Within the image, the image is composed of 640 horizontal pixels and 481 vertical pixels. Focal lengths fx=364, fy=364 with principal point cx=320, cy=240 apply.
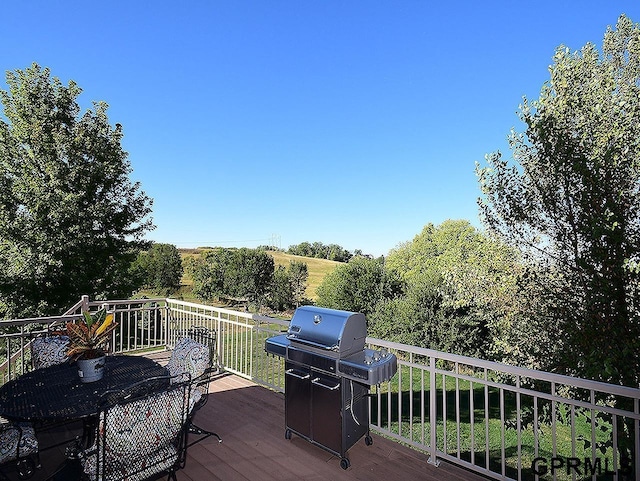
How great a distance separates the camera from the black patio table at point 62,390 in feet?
6.93

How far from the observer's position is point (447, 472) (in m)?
2.65

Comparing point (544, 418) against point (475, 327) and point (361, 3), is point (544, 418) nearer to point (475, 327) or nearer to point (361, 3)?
point (475, 327)

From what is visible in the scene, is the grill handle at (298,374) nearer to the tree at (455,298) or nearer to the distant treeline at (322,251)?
the tree at (455,298)

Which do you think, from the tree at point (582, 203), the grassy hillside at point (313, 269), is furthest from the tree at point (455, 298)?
the grassy hillside at point (313, 269)

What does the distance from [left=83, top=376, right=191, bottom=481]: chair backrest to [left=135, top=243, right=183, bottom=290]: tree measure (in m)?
26.5

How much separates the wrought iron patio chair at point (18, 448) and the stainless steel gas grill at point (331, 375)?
168cm

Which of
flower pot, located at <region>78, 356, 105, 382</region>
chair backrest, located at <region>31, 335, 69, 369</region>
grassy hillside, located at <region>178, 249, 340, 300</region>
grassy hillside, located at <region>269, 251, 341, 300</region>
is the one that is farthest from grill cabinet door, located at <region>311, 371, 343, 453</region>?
grassy hillside, located at <region>269, 251, 341, 300</region>

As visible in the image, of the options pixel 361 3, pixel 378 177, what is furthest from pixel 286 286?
pixel 361 3

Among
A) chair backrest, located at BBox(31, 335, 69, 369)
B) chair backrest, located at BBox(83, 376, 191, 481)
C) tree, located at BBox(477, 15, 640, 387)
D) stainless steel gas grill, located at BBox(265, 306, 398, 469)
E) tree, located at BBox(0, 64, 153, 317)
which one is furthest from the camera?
tree, located at BBox(0, 64, 153, 317)

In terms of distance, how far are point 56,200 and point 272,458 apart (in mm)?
11940

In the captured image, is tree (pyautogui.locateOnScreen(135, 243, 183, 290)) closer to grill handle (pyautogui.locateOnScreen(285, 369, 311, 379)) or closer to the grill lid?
grill handle (pyautogui.locateOnScreen(285, 369, 311, 379))

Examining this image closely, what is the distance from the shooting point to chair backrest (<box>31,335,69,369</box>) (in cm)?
328

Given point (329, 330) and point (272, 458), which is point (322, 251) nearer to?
point (272, 458)

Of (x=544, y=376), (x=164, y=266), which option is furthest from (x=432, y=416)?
(x=164, y=266)
